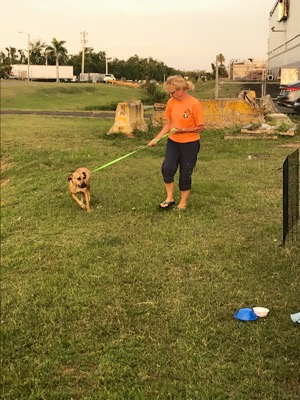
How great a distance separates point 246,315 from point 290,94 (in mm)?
15093

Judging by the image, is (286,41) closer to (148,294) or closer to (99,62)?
Answer: (148,294)

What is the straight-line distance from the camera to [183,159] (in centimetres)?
640

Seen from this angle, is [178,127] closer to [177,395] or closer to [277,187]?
[277,187]

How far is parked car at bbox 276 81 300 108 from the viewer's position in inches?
667

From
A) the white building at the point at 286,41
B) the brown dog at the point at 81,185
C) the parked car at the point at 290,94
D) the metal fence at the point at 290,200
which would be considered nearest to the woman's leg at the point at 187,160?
the brown dog at the point at 81,185

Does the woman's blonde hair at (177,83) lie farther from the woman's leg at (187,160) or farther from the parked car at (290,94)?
the parked car at (290,94)

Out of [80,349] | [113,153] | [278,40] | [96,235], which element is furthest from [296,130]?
[278,40]

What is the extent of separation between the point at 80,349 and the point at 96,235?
2.45 metres

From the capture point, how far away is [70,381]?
3051mm

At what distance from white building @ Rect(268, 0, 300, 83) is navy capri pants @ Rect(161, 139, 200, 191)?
15.6m

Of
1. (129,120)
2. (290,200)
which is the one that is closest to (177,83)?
(290,200)

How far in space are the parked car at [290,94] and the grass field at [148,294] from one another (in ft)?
31.8

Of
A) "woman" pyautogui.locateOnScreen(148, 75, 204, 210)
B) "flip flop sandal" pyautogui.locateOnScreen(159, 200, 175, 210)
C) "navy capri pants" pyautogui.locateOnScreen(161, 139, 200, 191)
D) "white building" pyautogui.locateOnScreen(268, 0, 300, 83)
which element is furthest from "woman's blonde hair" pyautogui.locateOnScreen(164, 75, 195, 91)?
"white building" pyautogui.locateOnScreen(268, 0, 300, 83)

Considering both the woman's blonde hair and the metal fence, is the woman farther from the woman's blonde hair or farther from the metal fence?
the metal fence
